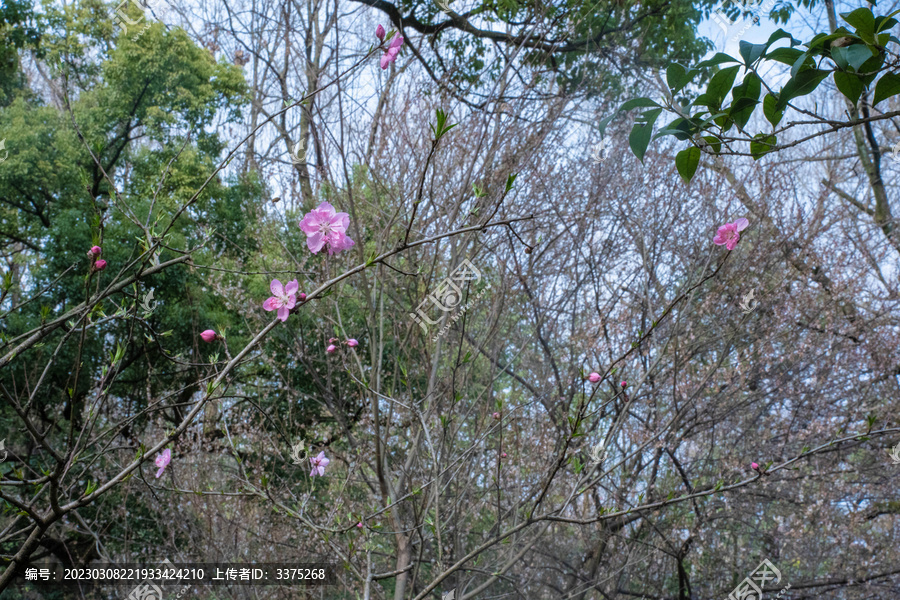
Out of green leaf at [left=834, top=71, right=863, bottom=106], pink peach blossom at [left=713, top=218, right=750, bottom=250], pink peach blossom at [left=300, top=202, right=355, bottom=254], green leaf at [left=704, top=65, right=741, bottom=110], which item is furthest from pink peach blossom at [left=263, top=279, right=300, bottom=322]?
pink peach blossom at [left=713, top=218, right=750, bottom=250]

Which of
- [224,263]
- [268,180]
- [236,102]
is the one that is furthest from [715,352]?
[236,102]

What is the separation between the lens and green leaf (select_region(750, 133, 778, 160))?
2.37 ft

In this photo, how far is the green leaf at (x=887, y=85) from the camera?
64 centimetres

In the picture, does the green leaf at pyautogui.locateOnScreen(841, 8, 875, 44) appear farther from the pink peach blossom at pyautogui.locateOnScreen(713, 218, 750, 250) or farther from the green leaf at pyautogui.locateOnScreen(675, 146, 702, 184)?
the pink peach blossom at pyautogui.locateOnScreen(713, 218, 750, 250)

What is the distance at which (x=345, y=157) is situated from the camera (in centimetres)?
210

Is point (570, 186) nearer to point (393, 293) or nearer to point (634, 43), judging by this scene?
point (634, 43)

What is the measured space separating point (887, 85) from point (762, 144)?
136 millimetres

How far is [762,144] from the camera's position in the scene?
747mm

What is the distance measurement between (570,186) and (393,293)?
51.4 inches

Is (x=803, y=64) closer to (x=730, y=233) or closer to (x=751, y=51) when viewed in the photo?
(x=751, y=51)

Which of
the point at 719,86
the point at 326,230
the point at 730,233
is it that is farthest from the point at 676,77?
the point at 730,233

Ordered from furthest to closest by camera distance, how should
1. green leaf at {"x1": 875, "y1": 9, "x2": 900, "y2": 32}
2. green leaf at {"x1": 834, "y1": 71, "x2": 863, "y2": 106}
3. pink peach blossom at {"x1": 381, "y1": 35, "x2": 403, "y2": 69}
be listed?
pink peach blossom at {"x1": 381, "y1": 35, "x2": 403, "y2": 69} → green leaf at {"x1": 834, "y1": 71, "x2": 863, "y2": 106} → green leaf at {"x1": 875, "y1": 9, "x2": 900, "y2": 32}

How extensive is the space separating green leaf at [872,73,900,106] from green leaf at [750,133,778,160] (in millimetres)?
110

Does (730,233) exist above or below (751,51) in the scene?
above
